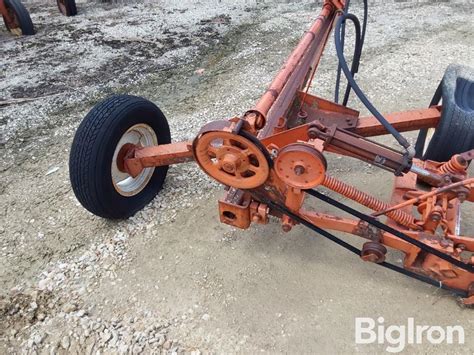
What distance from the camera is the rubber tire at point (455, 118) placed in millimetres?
3248

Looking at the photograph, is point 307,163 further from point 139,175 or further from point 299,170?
point 139,175

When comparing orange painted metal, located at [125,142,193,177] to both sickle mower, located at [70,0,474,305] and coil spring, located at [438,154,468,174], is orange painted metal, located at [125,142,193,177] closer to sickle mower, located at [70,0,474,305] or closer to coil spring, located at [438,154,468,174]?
sickle mower, located at [70,0,474,305]

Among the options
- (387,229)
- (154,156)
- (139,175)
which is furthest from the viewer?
(139,175)

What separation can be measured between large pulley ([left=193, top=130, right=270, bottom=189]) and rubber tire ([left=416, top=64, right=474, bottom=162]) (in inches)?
67.2

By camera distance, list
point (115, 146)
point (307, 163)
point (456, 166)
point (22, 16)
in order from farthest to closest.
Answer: point (22, 16) → point (115, 146) → point (456, 166) → point (307, 163)

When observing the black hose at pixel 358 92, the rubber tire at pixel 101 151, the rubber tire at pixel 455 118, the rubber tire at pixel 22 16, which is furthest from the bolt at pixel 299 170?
the rubber tire at pixel 22 16

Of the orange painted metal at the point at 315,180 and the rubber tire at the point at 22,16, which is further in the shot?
the rubber tire at the point at 22,16

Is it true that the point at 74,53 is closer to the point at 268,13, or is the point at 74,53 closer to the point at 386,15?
the point at 268,13

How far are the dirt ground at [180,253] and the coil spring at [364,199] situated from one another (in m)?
0.56

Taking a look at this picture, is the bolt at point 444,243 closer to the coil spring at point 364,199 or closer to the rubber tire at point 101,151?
the coil spring at point 364,199

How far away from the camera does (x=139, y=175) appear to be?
11.7 ft

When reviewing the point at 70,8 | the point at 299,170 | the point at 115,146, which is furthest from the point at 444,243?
the point at 70,8

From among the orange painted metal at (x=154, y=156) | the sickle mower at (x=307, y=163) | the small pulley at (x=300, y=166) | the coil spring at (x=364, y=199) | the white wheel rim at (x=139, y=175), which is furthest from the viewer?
the white wheel rim at (x=139, y=175)

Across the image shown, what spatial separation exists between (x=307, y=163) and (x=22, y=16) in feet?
21.6
